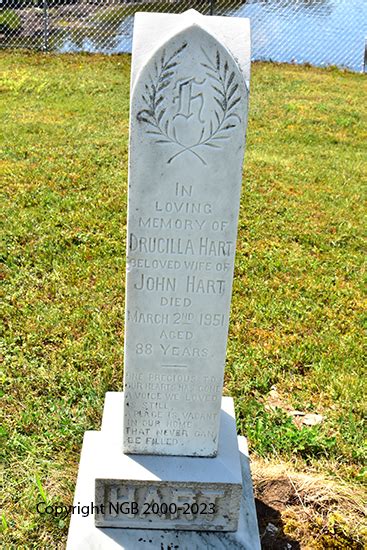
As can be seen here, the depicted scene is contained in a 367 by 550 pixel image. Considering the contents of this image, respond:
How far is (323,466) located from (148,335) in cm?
138

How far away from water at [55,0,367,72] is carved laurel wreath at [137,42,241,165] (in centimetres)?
1302

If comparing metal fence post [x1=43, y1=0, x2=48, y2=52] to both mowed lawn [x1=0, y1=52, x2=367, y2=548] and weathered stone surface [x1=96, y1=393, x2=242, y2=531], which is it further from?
weathered stone surface [x1=96, y1=393, x2=242, y2=531]

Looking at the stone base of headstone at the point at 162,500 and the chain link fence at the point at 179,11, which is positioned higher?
the chain link fence at the point at 179,11

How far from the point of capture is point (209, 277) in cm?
248

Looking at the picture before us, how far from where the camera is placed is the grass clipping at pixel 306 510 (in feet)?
9.33

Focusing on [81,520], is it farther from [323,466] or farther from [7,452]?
[323,466]

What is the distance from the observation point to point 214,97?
7.04 ft

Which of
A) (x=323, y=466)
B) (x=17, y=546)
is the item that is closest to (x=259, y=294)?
(x=323, y=466)

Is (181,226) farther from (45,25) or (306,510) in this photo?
(45,25)

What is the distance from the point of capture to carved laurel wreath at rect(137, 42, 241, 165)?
2.10 metres

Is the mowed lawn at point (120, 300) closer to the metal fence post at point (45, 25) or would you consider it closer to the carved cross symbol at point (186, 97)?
the carved cross symbol at point (186, 97)

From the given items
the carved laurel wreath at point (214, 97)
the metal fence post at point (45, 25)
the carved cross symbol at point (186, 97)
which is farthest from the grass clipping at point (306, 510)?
the metal fence post at point (45, 25)

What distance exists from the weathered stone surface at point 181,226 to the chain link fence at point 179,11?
40.6 ft

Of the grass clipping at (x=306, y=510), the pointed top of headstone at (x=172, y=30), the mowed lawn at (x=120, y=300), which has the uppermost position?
the pointed top of headstone at (x=172, y=30)
